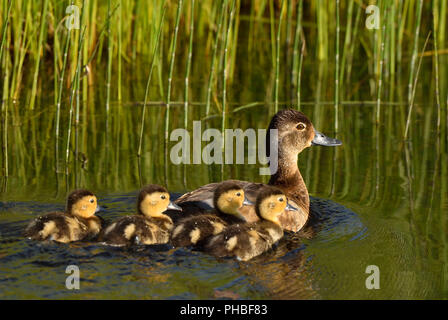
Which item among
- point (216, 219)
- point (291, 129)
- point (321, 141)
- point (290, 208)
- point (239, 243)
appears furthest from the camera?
point (321, 141)

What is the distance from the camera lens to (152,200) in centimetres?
544

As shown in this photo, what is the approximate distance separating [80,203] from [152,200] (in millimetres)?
463

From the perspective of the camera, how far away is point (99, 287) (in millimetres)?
4426

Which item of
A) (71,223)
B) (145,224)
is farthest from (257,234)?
(71,223)

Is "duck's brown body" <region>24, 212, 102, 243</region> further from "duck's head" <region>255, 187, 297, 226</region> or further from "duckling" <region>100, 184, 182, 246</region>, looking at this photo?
"duck's head" <region>255, 187, 297, 226</region>

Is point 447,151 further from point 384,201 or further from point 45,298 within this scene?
point 45,298

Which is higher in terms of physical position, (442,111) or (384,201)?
(442,111)

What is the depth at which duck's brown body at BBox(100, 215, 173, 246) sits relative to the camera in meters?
5.06

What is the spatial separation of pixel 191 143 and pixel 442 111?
272cm

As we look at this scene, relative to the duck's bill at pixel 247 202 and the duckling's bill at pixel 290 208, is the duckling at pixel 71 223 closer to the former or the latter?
the duck's bill at pixel 247 202

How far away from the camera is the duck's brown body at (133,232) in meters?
5.06

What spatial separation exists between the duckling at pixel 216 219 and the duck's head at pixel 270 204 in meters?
0.12

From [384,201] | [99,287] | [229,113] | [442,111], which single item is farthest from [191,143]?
[99,287]

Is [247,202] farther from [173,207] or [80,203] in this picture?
[80,203]
